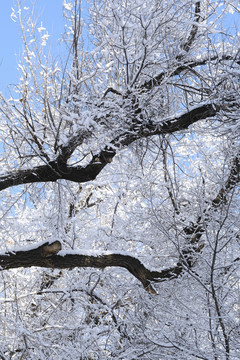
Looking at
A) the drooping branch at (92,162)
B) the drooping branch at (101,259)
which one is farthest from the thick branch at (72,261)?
the drooping branch at (92,162)

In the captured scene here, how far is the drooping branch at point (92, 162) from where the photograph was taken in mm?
4570

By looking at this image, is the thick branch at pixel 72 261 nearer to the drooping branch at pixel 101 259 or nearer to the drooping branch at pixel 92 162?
the drooping branch at pixel 101 259

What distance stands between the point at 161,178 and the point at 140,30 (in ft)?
13.0

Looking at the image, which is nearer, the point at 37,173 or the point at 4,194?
the point at 37,173

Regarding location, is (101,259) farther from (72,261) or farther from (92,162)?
(92,162)

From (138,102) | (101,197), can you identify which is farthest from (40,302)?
(138,102)

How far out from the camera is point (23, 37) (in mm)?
4961

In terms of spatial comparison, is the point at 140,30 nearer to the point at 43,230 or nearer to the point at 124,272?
the point at 124,272

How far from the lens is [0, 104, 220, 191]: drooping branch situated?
4570 millimetres

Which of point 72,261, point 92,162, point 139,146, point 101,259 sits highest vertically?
point 139,146

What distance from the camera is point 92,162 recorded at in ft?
15.8

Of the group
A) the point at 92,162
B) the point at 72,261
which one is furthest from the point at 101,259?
the point at 92,162

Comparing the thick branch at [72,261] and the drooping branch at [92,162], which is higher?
the drooping branch at [92,162]

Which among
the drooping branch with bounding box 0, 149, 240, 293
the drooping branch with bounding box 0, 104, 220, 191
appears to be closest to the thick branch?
the drooping branch with bounding box 0, 149, 240, 293
